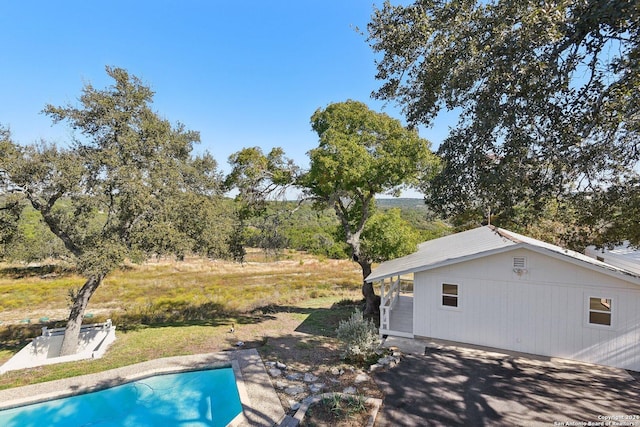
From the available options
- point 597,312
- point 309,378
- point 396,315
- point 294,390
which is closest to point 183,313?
point 396,315

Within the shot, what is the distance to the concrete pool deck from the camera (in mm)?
6840

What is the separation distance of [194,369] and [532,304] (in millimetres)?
10819

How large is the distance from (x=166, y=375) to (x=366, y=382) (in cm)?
602

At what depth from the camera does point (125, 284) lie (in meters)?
30.4

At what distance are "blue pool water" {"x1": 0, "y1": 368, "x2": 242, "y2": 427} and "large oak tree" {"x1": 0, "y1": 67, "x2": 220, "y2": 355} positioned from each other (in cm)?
387

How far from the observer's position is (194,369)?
30.9 feet

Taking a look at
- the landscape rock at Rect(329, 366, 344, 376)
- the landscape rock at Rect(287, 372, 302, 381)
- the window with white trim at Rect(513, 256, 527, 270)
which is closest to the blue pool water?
the landscape rock at Rect(287, 372, 302, 381)

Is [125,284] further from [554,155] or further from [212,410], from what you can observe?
[554,155]

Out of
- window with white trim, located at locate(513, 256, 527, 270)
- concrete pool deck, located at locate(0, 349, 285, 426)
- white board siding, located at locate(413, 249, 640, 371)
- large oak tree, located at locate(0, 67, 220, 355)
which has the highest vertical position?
large oak tree, located at locate(0, 67, 220, 355)

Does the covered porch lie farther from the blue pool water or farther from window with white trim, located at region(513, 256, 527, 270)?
the blue pool water

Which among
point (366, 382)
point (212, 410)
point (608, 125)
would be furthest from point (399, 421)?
point (608, 125)

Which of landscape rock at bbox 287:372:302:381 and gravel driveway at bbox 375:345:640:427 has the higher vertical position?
gravel driveway at bbox 375:345:640:427

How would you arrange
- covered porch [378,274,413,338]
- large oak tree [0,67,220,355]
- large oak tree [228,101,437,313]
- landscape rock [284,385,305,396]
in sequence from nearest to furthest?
landscape rock [284,385,305,396] < large oak tree [0,67,220,355] < covered porch [378,274,413,338] < large oak tree [228,101,437,313]

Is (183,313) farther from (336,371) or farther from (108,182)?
(336,371)
